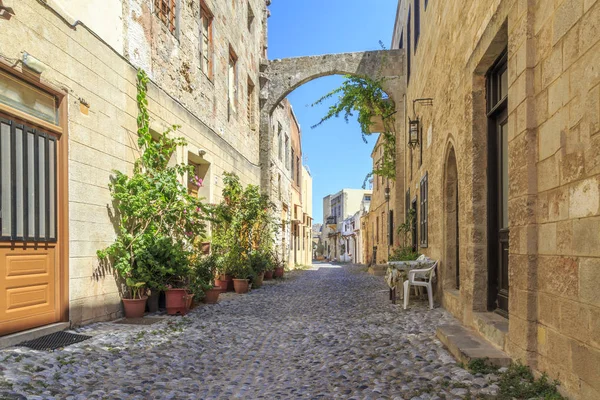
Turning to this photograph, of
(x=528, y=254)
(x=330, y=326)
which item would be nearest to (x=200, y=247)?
(x=330, y=326)

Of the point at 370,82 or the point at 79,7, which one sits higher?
the point at 370,82

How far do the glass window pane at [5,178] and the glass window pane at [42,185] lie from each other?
1.12 feet

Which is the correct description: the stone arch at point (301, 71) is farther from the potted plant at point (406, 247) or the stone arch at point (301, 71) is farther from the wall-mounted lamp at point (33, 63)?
the wall-mounted lamp at point (33, 63)

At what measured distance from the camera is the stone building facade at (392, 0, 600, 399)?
7.12 feet

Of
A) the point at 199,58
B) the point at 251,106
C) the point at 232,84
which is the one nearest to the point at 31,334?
the point at 199,58

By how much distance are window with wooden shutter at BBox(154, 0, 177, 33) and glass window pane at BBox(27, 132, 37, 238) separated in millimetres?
3351

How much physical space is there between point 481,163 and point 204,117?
226 inches

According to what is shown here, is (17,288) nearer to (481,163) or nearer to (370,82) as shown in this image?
(481,163)

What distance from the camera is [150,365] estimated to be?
3.52 metres

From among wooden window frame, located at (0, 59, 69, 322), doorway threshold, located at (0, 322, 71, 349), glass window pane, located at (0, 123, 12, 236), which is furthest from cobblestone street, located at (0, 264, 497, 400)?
glass window pane, located at (0, 123, 12, 236)

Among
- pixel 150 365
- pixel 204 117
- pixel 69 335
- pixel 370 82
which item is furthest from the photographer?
pixel 370 82

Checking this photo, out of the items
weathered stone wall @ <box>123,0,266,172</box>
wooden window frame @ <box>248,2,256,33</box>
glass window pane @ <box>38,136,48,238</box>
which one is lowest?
glass window pane @ <box>38,136,48,238</box>

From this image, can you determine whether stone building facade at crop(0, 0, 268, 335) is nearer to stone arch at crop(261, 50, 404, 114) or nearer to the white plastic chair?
the white plastic chair

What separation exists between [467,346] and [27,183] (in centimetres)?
408
